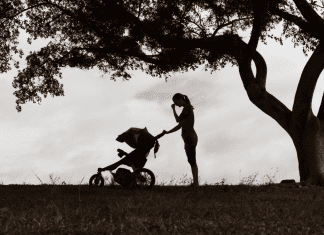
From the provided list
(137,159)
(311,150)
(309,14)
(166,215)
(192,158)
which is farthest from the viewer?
(309,14)

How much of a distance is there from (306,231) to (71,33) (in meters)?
13.6

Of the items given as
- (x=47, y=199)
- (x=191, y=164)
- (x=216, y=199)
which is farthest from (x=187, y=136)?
(x=47, y=199)

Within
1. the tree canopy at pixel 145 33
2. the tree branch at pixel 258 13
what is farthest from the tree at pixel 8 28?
the tree branch at pixel 258 13

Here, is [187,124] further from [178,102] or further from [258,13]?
[258,13]

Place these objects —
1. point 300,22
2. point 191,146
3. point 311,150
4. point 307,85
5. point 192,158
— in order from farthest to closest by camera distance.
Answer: point 300,22 → point 311,150 → point 307,85 → point 192,158 → point 191,146

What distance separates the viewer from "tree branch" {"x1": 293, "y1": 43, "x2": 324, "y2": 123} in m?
15.0

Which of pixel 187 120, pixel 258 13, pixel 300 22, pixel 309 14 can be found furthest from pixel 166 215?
pixel 300 22

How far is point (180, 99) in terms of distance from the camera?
1238 centimetres

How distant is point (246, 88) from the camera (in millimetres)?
16156

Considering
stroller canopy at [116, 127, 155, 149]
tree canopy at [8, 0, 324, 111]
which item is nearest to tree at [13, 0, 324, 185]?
tree canopy at [8, 0, 324, 111]

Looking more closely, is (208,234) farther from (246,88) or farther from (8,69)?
(8,69)

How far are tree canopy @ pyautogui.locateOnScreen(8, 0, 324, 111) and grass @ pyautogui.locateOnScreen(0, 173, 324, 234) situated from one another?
6.51 m

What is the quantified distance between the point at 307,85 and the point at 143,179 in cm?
610

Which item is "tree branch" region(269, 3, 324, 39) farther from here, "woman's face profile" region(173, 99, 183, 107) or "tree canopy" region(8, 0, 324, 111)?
"woman's face profile" region(173, 99, 183, 107)
